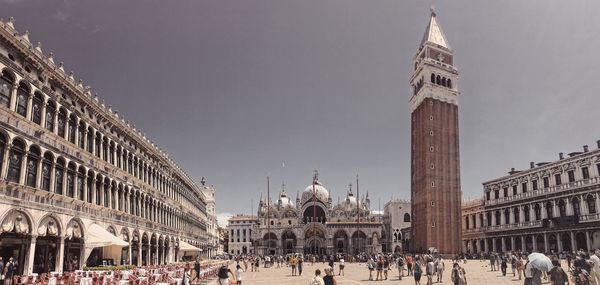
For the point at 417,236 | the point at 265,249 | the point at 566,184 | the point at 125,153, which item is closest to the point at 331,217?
the point at 265,249

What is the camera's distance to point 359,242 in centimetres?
9912

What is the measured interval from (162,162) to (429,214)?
3999cm

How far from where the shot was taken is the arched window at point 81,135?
90.5 ft

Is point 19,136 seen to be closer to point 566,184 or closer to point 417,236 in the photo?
point 566,184

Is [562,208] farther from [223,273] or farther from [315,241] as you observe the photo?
[223,273]

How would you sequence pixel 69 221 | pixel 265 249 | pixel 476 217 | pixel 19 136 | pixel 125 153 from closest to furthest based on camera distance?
pixel 19 136 < pixel 69 221 < pixel 125 153 < pixel 476 217 < pixel 265 249

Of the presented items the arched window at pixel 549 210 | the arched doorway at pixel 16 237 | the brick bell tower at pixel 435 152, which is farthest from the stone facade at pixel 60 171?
the arched window at pixel 549 210

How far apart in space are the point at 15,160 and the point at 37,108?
331 centimetres

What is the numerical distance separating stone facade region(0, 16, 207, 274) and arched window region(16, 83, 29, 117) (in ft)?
0.15

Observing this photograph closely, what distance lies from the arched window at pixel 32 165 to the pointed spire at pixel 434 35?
67.1 metres

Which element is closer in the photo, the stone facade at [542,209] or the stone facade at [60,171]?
the stone facade at [60,171]

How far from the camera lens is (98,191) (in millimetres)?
30047

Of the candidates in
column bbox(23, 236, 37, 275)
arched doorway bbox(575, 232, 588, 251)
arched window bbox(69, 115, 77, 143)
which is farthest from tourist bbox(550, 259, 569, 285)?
arched doorway bbox(575, 232, 588, 251)

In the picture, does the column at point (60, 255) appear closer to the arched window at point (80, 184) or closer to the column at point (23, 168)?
the arched window at point (80, 184)
